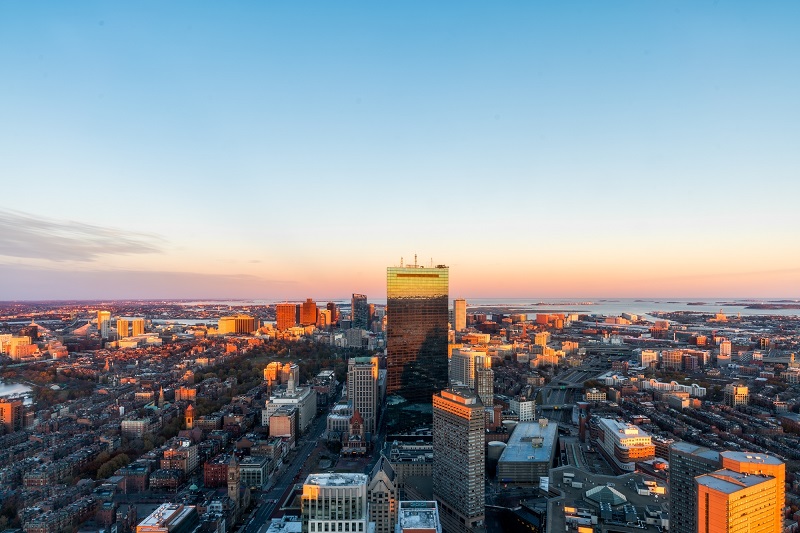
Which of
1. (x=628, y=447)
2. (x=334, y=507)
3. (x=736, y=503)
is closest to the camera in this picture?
(x=736, y=503)

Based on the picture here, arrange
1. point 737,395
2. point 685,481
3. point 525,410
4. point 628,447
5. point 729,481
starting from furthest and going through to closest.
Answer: point 737,395
point 525,410
point 628,447
point 685,481
point 729,481

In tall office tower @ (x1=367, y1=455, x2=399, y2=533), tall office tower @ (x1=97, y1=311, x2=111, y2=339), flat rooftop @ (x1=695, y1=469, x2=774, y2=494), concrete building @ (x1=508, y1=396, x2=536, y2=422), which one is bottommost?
concrete building @ (x1=508, y1=396, x2=536, y2=422)

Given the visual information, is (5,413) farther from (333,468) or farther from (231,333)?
(231,333)

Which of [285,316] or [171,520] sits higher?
[285,316]

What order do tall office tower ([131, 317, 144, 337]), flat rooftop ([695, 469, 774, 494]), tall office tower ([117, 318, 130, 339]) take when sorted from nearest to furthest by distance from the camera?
flat rooftop ([695, 469, 774, 494]) < tall office tower ([117, 318, 130, 339]) < tall office tower ([131, 317, 144, 337])

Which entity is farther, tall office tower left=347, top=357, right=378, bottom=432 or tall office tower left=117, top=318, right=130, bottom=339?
tall office tower left=117, top=318, right=130, bottom=339

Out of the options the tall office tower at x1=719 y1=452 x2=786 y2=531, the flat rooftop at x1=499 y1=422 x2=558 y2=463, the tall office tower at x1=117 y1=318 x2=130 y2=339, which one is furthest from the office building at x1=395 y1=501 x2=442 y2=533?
the tall office tower at x1=117 y1=318 x2=130 y2=339

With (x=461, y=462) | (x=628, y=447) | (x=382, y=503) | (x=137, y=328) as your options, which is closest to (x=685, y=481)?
(x=461, y=462)

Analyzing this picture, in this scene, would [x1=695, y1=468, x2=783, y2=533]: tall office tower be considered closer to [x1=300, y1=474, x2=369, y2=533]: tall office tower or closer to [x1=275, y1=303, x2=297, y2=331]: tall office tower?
[x1=300, y1=474, x2=369, y2=533]: tall office tower

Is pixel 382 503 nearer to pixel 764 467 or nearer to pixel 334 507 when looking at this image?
pixel 334 507
